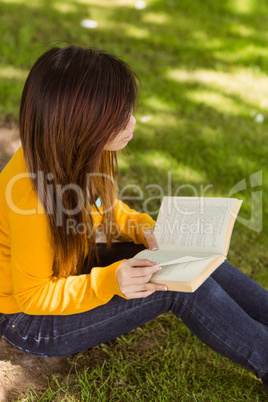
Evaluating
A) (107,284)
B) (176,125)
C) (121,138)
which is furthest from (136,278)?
(176,125)

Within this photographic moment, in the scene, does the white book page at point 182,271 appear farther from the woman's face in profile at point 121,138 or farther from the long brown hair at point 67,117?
the woman's face in profile at point 121,138

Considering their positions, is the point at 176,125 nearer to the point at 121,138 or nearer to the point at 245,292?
the point at 245,292

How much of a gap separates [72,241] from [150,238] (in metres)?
0.33

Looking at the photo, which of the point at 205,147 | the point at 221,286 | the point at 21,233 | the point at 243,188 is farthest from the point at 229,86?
the point at 21,233

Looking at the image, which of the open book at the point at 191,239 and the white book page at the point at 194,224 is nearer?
the open book at the point at 191,239

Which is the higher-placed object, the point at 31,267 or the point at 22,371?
the point at 31,267

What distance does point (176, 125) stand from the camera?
332 centimetres

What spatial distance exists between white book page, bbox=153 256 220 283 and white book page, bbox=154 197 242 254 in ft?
0.37

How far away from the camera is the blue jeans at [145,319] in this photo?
152 centimetres

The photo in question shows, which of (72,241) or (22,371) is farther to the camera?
(22,371)

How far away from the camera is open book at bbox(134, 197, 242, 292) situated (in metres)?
1.35

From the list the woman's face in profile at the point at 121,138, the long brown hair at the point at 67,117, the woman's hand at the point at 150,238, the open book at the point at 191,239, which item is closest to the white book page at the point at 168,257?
the open book at the point at 191,239

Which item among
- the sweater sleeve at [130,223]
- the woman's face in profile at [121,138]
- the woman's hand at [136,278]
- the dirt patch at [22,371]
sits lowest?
the dirt patch at [22,371]

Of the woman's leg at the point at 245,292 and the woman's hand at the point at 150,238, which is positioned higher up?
the woman's hand at the point at 150,238
